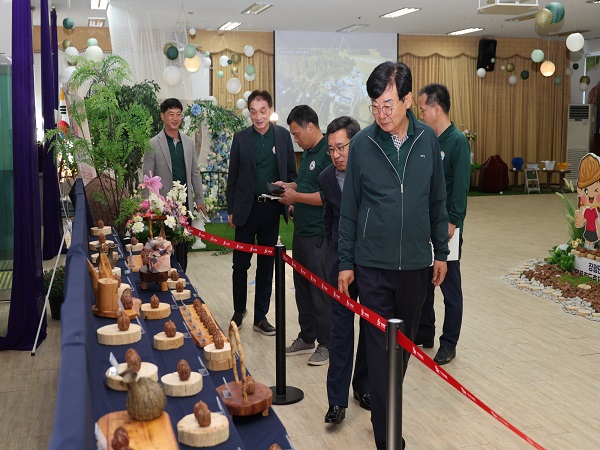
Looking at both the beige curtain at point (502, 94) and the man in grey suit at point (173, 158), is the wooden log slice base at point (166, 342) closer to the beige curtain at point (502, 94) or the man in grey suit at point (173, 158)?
the man in grey suit at point (173, 158)

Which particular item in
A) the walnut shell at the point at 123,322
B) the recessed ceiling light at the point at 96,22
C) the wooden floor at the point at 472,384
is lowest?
the wooden floor at the point at 472,384

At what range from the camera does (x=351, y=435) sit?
3.84 metres

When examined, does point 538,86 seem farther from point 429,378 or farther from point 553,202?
point 429,378

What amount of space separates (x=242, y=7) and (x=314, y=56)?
182 inches

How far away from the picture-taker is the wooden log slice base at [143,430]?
2.16 meters

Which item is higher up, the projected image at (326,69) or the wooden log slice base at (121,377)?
the projected image at (326,69)

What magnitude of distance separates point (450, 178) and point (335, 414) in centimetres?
173

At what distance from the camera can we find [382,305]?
3.35 m

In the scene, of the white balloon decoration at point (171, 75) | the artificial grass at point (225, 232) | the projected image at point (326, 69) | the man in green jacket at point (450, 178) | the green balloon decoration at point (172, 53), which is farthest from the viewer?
the projected image at point (326, 69)

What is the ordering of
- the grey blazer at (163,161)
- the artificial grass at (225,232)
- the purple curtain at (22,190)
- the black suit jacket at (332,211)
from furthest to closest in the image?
the artificial grass at (225,232)
the grey blazer at (163,161)
the purple curtain at (22,190)
the black suit jacket at (332,211)

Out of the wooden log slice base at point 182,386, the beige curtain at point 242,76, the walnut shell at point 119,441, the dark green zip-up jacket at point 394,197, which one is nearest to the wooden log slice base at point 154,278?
the dark green zip-up jacket at point 394,197

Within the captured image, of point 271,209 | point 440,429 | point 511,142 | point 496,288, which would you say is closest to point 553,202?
point 511,142

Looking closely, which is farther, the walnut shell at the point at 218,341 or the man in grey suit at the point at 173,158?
the man in grey suit at the point at 173,158

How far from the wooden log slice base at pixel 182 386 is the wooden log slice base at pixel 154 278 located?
1767mm
